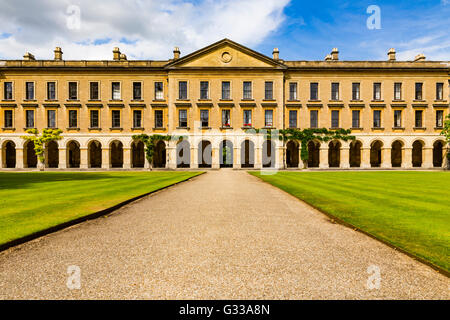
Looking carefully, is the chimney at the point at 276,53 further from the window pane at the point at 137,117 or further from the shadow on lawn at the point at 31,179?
the shadow on lawn at the point at 31,179

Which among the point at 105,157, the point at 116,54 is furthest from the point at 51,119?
the point at 116,54

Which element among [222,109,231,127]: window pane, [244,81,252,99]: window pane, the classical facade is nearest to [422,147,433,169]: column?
the classical facade

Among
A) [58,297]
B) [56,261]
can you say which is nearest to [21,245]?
[56,261]

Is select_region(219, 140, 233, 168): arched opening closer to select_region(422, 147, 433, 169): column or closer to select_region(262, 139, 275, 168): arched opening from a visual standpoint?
select_region(262, 139, 275, 168): arched opening

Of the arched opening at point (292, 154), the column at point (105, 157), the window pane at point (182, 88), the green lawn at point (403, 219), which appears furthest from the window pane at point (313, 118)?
the column at point (105, 157)

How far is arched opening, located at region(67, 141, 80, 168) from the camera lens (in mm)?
36222

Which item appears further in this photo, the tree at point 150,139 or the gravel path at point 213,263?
the tree at point 150,139

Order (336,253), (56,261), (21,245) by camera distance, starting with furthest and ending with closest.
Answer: (21,245) < (336,253) < (56,261)

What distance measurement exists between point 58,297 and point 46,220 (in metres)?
3.74

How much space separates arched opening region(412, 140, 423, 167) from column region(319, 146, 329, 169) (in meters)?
13.4

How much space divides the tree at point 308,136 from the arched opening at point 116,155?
23483 mm

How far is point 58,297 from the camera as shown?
2869mm

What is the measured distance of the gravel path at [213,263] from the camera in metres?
2.98
